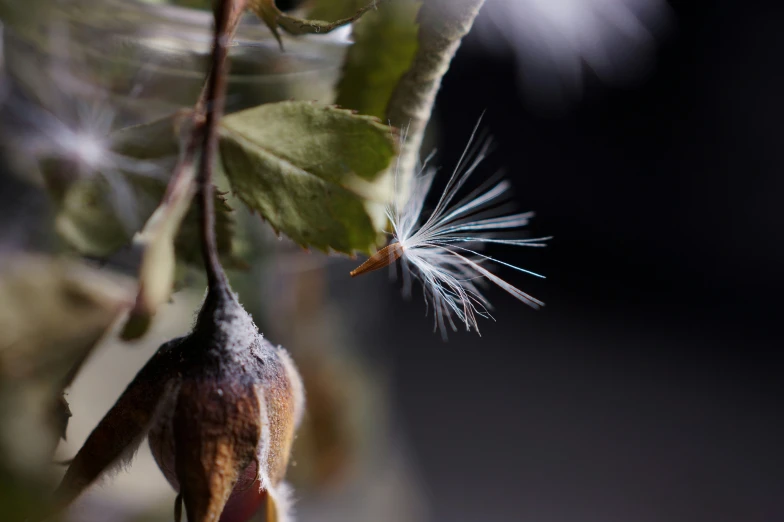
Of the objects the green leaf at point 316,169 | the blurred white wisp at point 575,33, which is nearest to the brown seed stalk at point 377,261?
the green leaf at point 316,169

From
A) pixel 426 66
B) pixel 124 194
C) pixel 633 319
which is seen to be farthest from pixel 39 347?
pixel 633 319

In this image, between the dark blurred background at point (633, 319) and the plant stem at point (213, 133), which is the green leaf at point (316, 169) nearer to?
the plant stem at point (213, 133)

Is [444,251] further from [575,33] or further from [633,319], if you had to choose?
[633,319]

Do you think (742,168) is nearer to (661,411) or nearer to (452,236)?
(661,411)

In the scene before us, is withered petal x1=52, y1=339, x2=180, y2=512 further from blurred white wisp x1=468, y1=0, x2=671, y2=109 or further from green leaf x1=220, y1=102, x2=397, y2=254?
blurred white wisp x1=468, y1=0, x2=671, y2=109

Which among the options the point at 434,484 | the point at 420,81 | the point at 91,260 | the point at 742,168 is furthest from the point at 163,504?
the point at 742,168

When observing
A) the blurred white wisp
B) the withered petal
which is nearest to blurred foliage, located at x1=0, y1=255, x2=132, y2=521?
the withered petal
